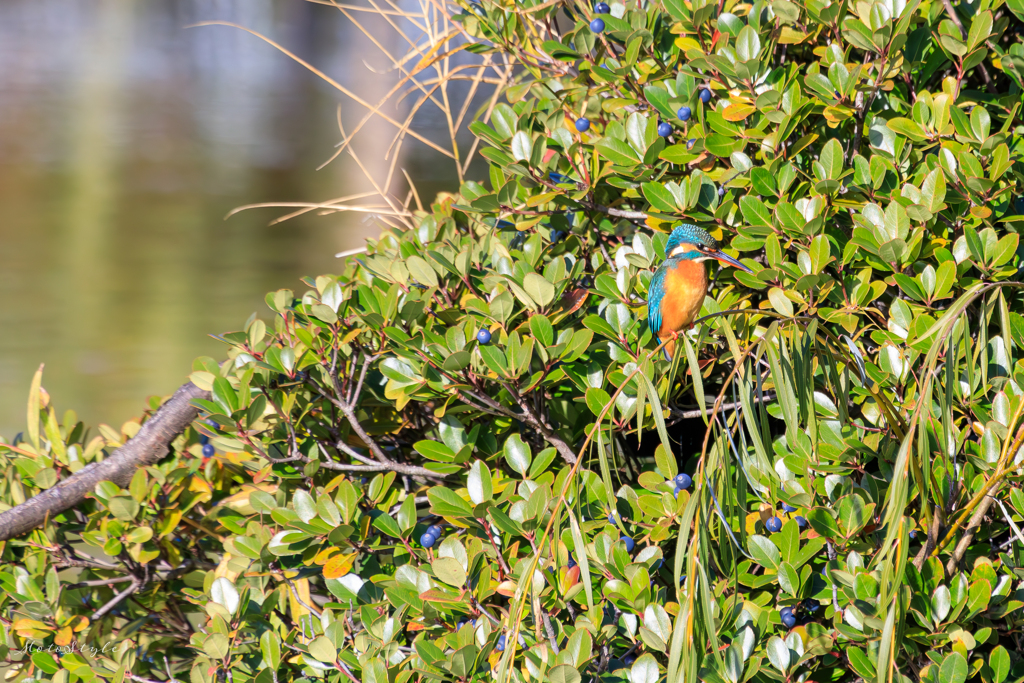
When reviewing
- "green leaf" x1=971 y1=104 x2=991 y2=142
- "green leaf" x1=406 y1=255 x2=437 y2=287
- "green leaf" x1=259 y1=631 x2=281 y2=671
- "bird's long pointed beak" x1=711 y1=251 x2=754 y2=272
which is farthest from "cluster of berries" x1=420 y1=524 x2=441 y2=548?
"green leaf" x1=971 y1=104 x2=991 y2=142

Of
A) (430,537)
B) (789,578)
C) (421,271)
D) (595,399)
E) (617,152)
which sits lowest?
(430,537)

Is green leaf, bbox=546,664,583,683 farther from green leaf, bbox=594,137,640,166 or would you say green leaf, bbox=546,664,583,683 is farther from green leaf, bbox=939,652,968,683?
green leaf, bbox=594,137,640,166

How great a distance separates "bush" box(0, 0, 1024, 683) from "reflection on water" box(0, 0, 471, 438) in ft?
2.70

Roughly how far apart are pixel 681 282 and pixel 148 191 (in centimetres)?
643

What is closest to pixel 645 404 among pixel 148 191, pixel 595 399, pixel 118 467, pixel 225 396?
pixel 595 399

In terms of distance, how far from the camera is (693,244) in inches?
43.4

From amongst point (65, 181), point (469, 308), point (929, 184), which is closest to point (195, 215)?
point (65, 181)

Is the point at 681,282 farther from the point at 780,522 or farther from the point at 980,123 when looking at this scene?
the point at 980,123

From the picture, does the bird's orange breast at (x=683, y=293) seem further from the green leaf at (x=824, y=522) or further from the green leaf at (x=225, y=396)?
the green leaf at (x=225, y=396)

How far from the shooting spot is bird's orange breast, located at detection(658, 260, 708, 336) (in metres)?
1.06

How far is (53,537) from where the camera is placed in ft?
4.66

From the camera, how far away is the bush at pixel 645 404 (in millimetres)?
922

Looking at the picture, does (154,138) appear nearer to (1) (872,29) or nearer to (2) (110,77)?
(2) (110,77)

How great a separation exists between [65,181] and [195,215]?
143cm
